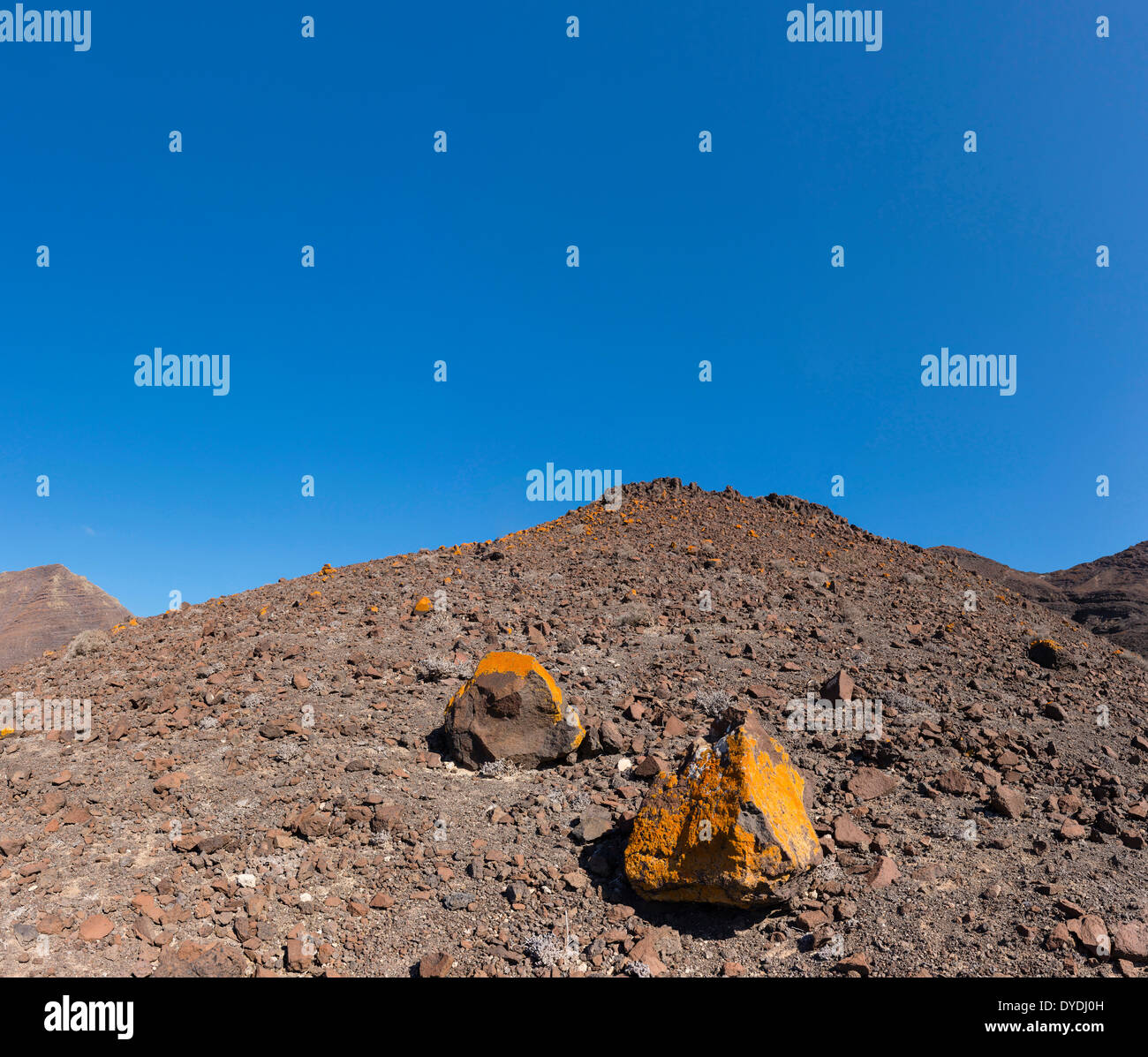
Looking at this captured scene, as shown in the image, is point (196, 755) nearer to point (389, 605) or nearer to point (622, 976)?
point (389, 605)

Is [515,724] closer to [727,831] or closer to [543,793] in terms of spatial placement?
[543,793]

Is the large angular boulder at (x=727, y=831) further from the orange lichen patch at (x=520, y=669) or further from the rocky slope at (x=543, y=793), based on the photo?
the orange lichen patch at (x=520, y=669)

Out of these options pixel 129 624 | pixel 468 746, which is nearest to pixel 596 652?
pixel 468 746

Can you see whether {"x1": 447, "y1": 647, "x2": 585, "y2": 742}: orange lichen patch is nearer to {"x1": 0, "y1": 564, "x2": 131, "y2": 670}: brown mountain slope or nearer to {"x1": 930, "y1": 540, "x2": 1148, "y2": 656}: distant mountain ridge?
{"x1": 930, "y1": 540, "x2": 1148, "y2": 656}: distant mountain ridge

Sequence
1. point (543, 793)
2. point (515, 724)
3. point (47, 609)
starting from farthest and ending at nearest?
point (47, 609) < point (515, 724) < point (543, 793)

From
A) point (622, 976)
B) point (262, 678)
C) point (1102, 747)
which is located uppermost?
point (262, 678)

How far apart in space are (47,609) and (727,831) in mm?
39177

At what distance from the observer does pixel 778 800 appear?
5.93 m

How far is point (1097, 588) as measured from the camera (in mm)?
38250

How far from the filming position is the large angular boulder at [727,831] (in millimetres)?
5582

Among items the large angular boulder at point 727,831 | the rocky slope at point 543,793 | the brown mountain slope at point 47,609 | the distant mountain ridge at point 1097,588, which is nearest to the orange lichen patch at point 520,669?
the rocky slope at point 543,793

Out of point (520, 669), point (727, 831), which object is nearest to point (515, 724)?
point (520, 669)

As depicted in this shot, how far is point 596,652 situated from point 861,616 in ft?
20.6

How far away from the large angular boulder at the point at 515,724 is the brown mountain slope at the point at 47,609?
29.9 meters
